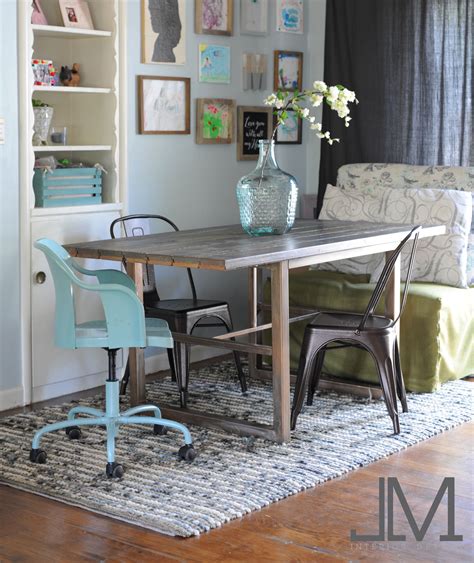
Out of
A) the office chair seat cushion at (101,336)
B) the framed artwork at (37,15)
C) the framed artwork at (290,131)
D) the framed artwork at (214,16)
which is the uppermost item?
the framed artwork at (214,16)

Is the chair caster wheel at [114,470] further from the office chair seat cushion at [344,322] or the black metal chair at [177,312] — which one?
the office chair seat cushion at [344,322]

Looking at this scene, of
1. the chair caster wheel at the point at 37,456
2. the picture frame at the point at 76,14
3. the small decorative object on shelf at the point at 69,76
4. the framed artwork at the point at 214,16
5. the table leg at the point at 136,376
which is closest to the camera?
the chair caster wheel at the point at 37,456

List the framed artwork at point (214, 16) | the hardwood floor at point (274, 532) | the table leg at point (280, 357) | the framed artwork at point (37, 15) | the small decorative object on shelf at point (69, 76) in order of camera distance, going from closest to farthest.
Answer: the hardwood floor at point (274, 532) < the table leg at point (280, 357) < the framed artwork at point (37, 15) < the small decorative object on shelf at point (69, 76) < the framed artwork at point (214, 16)

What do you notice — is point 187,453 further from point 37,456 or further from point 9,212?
point 9,212

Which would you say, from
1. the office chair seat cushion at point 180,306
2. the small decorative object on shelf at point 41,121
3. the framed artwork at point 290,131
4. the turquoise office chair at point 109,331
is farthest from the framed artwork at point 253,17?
Result: the turquoise office chair at point 109,331

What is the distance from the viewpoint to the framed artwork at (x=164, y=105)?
4.84 meters

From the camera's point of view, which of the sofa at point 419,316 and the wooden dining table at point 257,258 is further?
the sofa at point 419,316

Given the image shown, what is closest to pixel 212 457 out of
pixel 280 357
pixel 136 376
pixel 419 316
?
pixel 280 357

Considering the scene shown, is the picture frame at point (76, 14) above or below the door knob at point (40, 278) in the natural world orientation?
above

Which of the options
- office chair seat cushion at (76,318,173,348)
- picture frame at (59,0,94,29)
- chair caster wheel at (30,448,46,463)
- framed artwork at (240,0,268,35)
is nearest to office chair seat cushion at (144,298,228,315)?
office chair seat cushion at (76,318,173,348)

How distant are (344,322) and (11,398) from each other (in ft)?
4.82

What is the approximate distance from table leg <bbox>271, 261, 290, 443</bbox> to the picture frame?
5.46 ft

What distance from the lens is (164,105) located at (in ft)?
16.2

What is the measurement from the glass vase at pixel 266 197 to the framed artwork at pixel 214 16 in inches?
53.1
